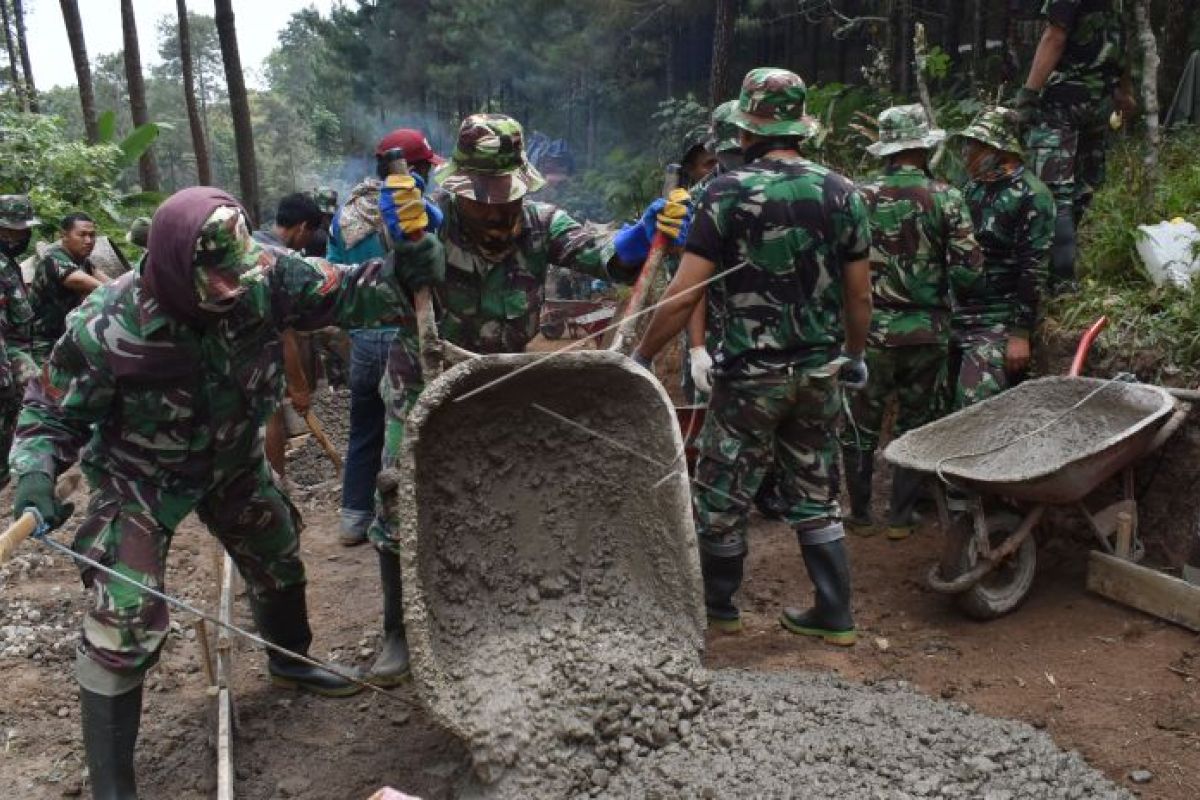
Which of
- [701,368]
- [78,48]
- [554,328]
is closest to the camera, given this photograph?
[701,368]

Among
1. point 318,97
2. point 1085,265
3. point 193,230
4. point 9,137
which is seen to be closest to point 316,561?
point 193,230

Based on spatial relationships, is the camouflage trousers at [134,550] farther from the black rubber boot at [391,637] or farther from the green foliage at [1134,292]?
the green foliage at [1134,292]

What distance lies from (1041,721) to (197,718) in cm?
303

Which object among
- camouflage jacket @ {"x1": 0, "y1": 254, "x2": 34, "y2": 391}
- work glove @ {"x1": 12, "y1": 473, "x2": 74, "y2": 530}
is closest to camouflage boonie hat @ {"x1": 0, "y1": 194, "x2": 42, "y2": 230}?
camouflage jacket @ {"x1": 0, "y1": 254, "x2": 34, "y2": 391}

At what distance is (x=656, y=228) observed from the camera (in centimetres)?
364

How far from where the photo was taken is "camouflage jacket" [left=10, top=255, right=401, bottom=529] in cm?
302

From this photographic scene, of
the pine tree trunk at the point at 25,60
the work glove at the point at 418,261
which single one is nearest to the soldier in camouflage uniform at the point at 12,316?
the work glove at the point at 418,261

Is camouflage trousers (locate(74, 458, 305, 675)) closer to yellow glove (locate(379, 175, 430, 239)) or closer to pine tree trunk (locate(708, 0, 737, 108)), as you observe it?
yellow glove (locate(379, 175, 430, 239))

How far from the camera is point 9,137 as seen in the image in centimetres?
1399

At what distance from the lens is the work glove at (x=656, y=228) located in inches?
140

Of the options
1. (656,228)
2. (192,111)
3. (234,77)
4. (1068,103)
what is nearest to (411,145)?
(656,228)

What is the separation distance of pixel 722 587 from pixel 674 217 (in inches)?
59.2

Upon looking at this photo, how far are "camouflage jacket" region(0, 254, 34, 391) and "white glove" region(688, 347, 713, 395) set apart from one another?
4431mm

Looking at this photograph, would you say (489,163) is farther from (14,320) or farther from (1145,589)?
(14,320)
